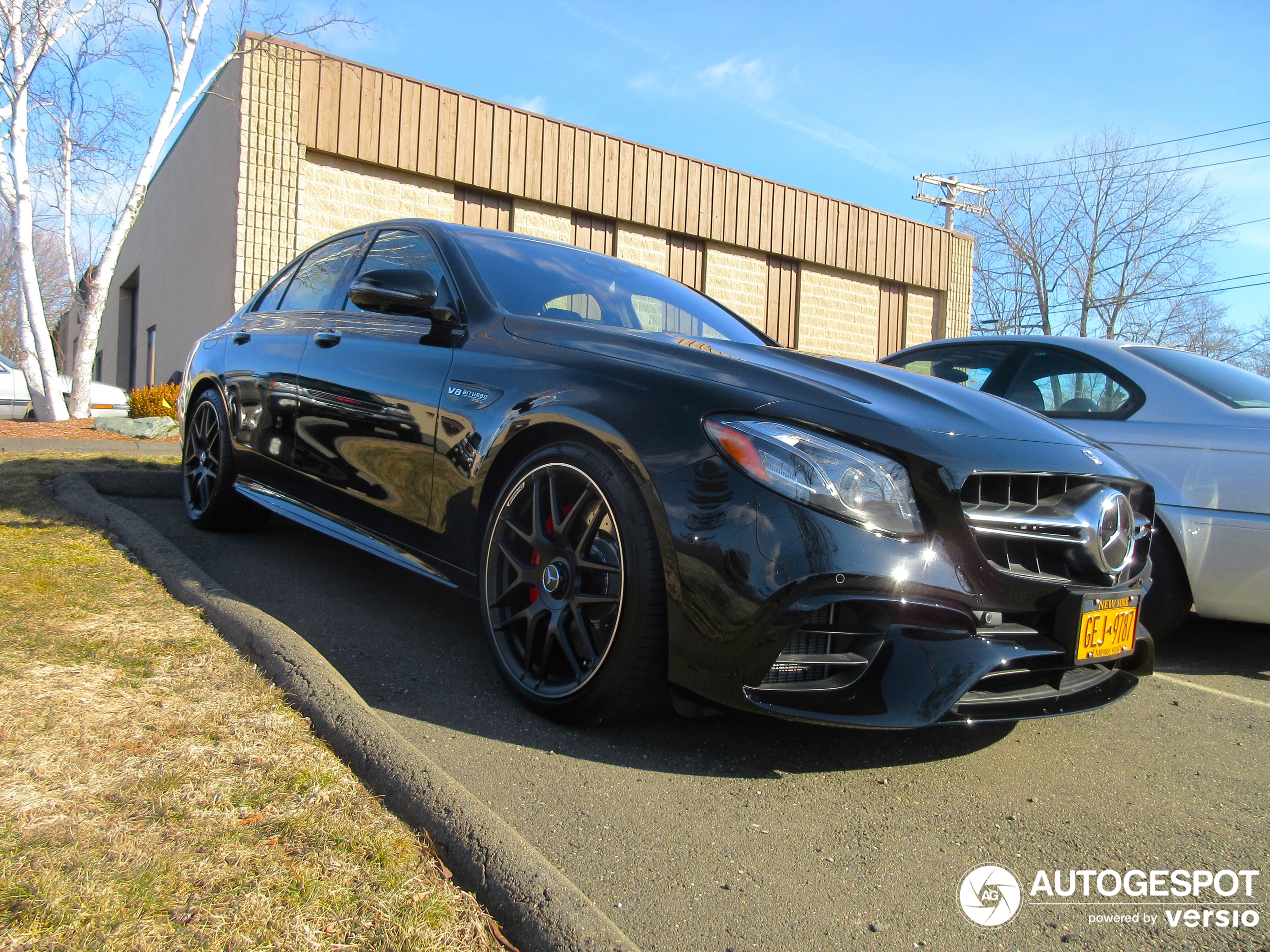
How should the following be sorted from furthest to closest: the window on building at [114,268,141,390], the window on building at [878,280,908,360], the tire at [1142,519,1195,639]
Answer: the window on building at [114,268,141,390] → the window on building at [878,280,908,360] → the tire at [1142,519,1195,639]

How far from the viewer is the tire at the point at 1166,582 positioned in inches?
135

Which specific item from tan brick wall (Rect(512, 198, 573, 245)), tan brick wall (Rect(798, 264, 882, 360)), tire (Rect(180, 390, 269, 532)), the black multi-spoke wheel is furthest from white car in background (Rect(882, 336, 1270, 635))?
tan brick wall (Rect(798, 264, 882, 360))

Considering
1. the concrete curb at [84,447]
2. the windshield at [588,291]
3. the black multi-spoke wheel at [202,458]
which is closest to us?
the windshield at [588,291]

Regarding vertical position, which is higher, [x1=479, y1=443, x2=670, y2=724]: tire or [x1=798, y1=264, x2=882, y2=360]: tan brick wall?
[x1=798, y1=264, x2=882, y2=360]: tan brick wall

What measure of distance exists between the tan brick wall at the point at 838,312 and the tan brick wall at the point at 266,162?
32.1ft

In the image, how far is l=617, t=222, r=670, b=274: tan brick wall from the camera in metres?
15.0

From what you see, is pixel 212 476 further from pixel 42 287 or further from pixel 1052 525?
pixel 42 287

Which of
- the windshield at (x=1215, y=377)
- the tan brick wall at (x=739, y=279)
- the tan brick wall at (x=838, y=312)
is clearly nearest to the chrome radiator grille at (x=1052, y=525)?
the windshield at (x=1215, y=377)

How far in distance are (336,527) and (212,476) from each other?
147cm

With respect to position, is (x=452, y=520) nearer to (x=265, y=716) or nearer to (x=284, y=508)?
(x=265, y=716)

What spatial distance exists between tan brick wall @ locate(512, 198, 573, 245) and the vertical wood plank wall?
158mm

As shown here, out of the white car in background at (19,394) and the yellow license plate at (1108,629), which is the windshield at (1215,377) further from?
the white car in background at (19,394)

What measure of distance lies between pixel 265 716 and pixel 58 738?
42 cm

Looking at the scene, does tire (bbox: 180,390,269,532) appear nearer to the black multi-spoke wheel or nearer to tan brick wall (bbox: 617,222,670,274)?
the black multi-spoke wheel
